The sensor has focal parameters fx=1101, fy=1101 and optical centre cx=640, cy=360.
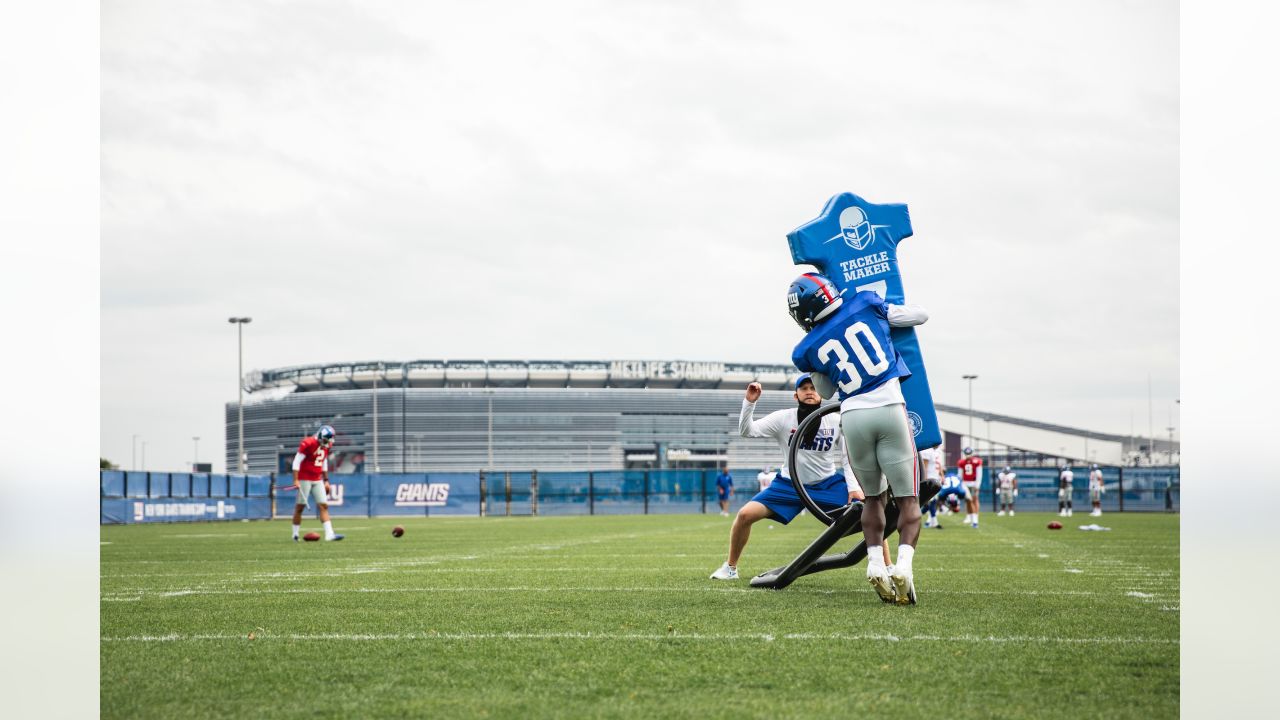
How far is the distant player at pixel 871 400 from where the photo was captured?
6.54m

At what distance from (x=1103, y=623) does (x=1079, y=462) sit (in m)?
106

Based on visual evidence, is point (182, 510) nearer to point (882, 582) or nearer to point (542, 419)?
point (882, 582)


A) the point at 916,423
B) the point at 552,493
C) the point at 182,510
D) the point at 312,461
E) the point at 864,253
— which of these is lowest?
the point at 552,493

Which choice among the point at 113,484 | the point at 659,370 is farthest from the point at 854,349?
the point at 659,370

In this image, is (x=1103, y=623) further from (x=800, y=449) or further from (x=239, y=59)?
(x=239, y=59)

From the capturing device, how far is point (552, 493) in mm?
38719

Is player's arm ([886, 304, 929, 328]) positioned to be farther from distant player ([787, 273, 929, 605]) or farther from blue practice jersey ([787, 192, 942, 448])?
blue practice jersey ([787, 192, 942, 448])

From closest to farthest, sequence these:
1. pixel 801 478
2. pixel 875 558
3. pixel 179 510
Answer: pixel 875 558, pixel 801 478, pixel 179 510

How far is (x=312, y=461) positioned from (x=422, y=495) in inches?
826

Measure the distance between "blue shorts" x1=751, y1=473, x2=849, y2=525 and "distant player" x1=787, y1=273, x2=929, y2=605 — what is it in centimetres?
172

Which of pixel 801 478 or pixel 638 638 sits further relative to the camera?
pixel 801 478

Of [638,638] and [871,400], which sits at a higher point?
[871,400]

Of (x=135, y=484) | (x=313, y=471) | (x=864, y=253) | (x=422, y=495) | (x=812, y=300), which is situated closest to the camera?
(x=812, y=300)
